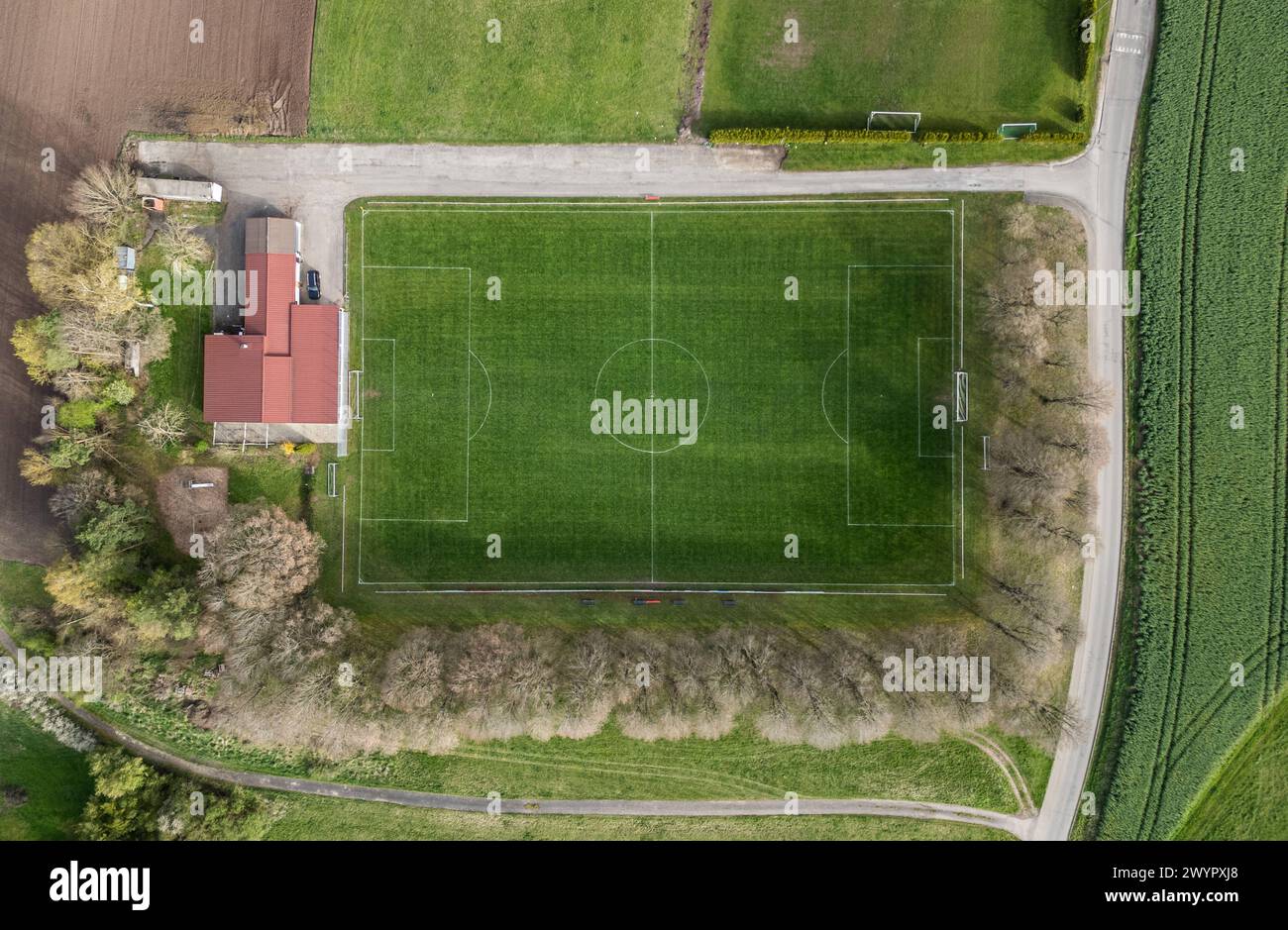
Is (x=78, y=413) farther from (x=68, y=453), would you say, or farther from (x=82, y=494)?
(x=82, y=494)

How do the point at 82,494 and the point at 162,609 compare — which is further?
the point at 82,494

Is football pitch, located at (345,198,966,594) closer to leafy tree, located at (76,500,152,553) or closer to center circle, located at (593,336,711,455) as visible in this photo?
center circle, located at (593,336,711,455)

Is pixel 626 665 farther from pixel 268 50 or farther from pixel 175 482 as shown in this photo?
pixel 268 50

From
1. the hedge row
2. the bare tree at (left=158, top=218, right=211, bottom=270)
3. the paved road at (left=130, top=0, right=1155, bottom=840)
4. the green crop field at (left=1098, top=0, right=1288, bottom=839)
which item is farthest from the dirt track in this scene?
the green crop field at (left=1098, top=0, right=1288, bottom=839)

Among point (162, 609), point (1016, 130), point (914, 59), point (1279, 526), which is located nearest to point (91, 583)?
point (162, 609)

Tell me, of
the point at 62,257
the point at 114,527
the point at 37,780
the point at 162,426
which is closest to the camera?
the point at 62,257

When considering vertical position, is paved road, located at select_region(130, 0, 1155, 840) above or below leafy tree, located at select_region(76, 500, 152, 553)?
above

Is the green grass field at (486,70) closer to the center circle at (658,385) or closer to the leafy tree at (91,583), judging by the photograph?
the center circle at (658,385)
